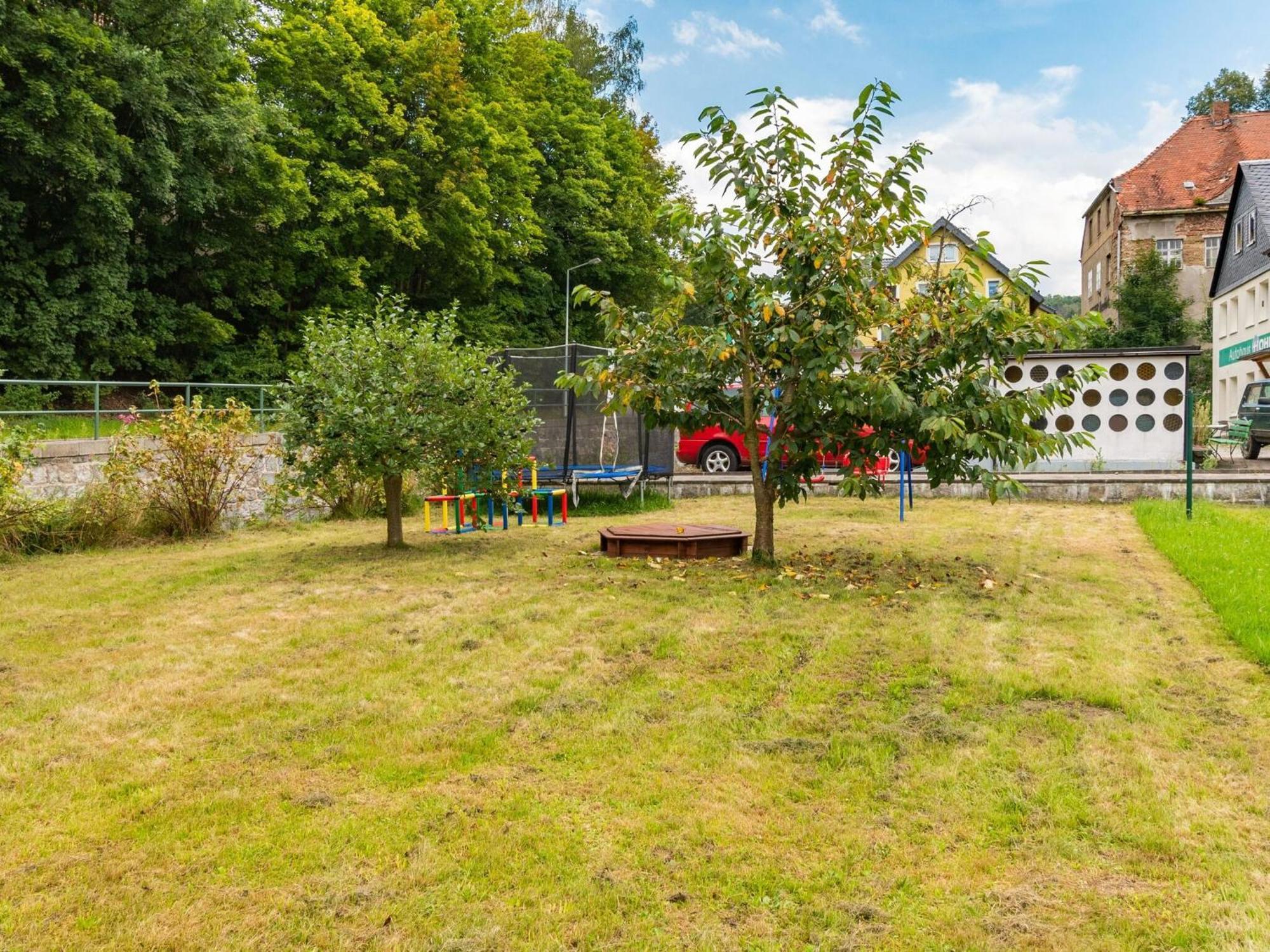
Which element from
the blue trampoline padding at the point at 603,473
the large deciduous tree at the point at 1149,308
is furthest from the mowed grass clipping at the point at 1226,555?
the large deciduous tree at the point at 1149,308

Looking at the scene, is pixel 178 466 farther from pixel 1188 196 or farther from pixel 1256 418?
pixel 1188 196

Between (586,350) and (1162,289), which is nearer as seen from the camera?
(586,350)

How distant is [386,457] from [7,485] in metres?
4.24

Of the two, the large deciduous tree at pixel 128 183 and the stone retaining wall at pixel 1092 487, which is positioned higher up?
the large deciduous tree at pixel 128 183

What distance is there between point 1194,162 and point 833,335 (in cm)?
5253

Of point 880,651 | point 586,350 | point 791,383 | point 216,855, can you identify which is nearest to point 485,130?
point 586,350

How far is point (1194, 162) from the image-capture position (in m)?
51.2

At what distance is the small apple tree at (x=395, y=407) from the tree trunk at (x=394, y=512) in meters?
0.03

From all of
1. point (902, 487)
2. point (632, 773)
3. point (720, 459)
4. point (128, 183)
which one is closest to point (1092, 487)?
point (902, 487)

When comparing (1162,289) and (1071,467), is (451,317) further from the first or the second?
(1162,289)

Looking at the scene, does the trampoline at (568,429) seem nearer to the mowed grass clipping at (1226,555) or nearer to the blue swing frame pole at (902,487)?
the blue swing frame pole at (902,487)

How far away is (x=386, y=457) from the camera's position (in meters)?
10.4

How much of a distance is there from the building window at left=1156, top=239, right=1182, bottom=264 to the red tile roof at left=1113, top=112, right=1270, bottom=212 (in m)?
1.62

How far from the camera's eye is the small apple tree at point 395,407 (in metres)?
10.2
